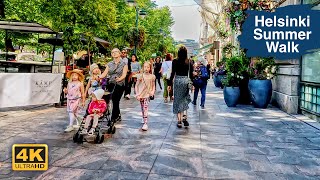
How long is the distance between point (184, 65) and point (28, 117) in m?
4.31

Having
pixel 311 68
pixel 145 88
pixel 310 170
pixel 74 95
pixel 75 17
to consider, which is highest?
pixel 75 17

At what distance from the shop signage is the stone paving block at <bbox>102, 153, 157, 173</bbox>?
5395 mm

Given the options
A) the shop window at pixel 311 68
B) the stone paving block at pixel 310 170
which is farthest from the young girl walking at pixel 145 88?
the shop window at pixel 311 68

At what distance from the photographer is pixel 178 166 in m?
4.91

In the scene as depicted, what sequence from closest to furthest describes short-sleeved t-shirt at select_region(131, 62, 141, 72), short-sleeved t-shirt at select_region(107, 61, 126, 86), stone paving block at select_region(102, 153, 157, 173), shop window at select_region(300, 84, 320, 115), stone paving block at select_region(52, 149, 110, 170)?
stone paving block at select_region(102, 153, 157, 173) → stone paving block at select_region(52, 149, 110, 170) → short-sleeved t-shirt at select_region(107, 61, 126, 86) → shop window at select_region(300, 84, 320, 115) → short-sleeved t-shirt at select_region(131, 62, 141, 72)

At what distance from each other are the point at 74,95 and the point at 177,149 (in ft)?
8.64

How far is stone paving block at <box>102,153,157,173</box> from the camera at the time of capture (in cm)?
474

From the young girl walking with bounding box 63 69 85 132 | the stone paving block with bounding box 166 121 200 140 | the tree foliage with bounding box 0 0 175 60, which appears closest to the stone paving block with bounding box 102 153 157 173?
the stone paving block with bounding box 166 121 200 140

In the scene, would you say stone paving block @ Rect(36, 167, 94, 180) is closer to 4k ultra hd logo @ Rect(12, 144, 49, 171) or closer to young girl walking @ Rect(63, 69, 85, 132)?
4k ultra hd logo @ Rect(12, 144, 49, 171)

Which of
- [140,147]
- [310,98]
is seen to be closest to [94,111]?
[140,147]

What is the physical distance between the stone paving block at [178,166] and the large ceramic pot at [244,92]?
798 centimetres

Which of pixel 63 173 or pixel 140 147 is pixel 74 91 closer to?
pixel 140 147

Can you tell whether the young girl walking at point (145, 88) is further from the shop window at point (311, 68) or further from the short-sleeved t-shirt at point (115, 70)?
the shop window at point (311, 68)

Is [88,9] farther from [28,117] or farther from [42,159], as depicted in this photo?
[42,159]
